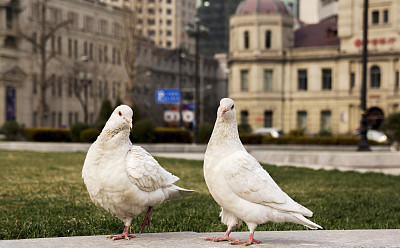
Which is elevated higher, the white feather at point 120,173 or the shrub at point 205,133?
the white feather at point 120,173

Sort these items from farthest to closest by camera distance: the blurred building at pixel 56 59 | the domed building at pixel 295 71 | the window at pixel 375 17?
1. the domed building at pixel 295 71
2. the window at pixel 375 17
3. the blurred building at pixel 56 59

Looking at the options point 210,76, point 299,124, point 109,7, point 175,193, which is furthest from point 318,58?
point 175,193

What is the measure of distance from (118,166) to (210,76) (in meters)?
113

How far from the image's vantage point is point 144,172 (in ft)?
19.3

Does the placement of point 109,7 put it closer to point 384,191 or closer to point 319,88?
point 319,88

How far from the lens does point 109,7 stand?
82875 millimetres

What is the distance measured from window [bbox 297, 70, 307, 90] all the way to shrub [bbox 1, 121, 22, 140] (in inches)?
1684

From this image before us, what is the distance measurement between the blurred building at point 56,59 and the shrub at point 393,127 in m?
35.0

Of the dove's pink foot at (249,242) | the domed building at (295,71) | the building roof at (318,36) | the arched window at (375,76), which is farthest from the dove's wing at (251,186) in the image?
the building roof at (318,36)

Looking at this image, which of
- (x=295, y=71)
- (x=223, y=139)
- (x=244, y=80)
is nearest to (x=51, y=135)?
(x=223, y=139)

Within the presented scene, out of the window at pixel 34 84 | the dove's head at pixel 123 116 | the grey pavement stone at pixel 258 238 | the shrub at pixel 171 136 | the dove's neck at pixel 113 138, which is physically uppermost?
the window at pixel 34 84

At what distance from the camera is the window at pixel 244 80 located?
7331 centimetres

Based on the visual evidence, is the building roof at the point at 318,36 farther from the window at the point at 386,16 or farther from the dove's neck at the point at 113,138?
the dove's neck at the point at 113,138

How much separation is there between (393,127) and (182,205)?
1637cm
